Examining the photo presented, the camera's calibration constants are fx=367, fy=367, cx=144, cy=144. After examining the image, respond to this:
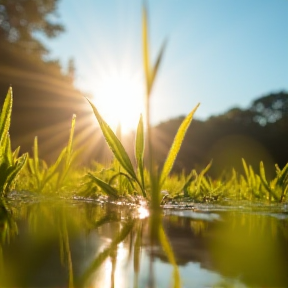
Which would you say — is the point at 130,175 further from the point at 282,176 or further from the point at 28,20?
the point at 28,20

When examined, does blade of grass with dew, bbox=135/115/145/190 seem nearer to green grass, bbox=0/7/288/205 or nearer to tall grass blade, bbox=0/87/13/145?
green grass, bbox=0/7/288/205

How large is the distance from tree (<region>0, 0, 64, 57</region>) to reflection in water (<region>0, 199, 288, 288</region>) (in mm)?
11775

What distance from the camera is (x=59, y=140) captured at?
641 cm

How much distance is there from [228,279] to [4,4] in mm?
13019

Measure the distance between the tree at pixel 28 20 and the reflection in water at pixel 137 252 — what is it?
1178 cm

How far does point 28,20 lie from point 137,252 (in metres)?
13.4

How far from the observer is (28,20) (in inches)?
491

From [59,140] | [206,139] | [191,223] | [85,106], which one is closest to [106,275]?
[191,223]

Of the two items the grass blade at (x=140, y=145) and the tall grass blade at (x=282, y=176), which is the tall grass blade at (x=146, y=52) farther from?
the tall grass blade at (x=282, y=176)

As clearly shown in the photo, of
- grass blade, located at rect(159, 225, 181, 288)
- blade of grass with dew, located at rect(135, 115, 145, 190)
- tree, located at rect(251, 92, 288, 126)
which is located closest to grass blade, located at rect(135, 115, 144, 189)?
blade of grass with dew, located at rect(135, 115, 145, 190)

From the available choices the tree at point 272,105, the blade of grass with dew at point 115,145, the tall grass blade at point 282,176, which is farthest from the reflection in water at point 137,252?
the tree at point 272,105

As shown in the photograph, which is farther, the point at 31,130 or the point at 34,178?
the point at 31,130

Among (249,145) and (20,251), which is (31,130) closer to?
(249,145)

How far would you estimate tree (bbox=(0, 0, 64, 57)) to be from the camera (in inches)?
471
